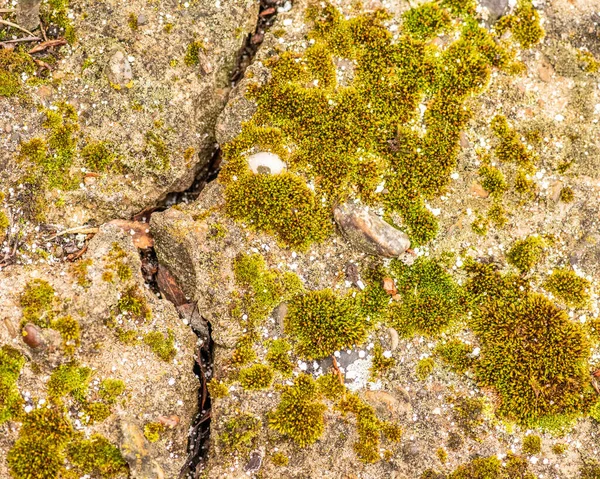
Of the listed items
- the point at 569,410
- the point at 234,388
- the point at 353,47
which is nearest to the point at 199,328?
the point at 234,388

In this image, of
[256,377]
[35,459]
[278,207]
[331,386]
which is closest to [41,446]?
[35,459]

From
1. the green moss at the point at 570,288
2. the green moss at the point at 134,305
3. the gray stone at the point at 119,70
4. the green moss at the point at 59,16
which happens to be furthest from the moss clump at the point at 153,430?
the green moss at the point at 570,288

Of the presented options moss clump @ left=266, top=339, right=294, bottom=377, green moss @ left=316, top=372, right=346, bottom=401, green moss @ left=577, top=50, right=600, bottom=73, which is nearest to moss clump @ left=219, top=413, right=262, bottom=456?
moss clump @ left=266, top=339, right=294, bottom=377

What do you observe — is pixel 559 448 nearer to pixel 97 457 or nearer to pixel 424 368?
pixel 424 368

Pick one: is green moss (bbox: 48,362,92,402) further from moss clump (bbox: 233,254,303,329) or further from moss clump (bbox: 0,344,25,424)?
moss clump (bbox: 233,254,303,329)

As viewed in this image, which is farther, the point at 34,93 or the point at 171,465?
the point at 34,93

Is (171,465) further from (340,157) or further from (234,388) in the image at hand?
(340,157)
